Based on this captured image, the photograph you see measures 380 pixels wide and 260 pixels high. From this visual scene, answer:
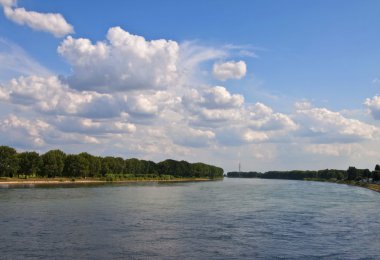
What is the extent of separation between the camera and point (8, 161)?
18225 centimetres

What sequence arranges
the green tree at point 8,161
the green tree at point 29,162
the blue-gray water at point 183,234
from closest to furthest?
the blue-gray water at point 183,234 < the green tree at point 8,161 < the green tree at point 29,162

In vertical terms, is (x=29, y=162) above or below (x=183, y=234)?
above

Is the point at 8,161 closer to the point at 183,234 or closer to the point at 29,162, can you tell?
the point at 29,162

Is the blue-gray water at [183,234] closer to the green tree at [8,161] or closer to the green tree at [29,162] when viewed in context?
the green tree at [8,161]

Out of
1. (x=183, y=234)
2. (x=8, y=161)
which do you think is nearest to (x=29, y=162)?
(x=8, y=161)

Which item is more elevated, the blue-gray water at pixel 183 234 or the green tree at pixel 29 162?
the green tree at pixel 29 162

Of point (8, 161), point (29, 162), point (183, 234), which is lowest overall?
point (183, 234)

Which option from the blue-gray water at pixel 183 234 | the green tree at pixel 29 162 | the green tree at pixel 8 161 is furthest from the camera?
the green tree at pixel 29 162

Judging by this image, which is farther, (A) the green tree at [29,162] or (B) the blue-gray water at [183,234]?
(A) the green tree at [29,162]

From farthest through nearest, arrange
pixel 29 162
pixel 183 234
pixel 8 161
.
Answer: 1. pixel 29 162
2. pixel 8 161
3. pixel 183 234

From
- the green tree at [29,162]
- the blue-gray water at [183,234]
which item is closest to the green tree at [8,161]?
the green tree at [29,162]

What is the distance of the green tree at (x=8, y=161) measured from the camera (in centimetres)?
18145

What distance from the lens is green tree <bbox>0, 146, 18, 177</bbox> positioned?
181450 millimetres

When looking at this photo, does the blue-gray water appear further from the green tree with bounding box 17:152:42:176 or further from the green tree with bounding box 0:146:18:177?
the green tree with bounding box 17:152:42:176
